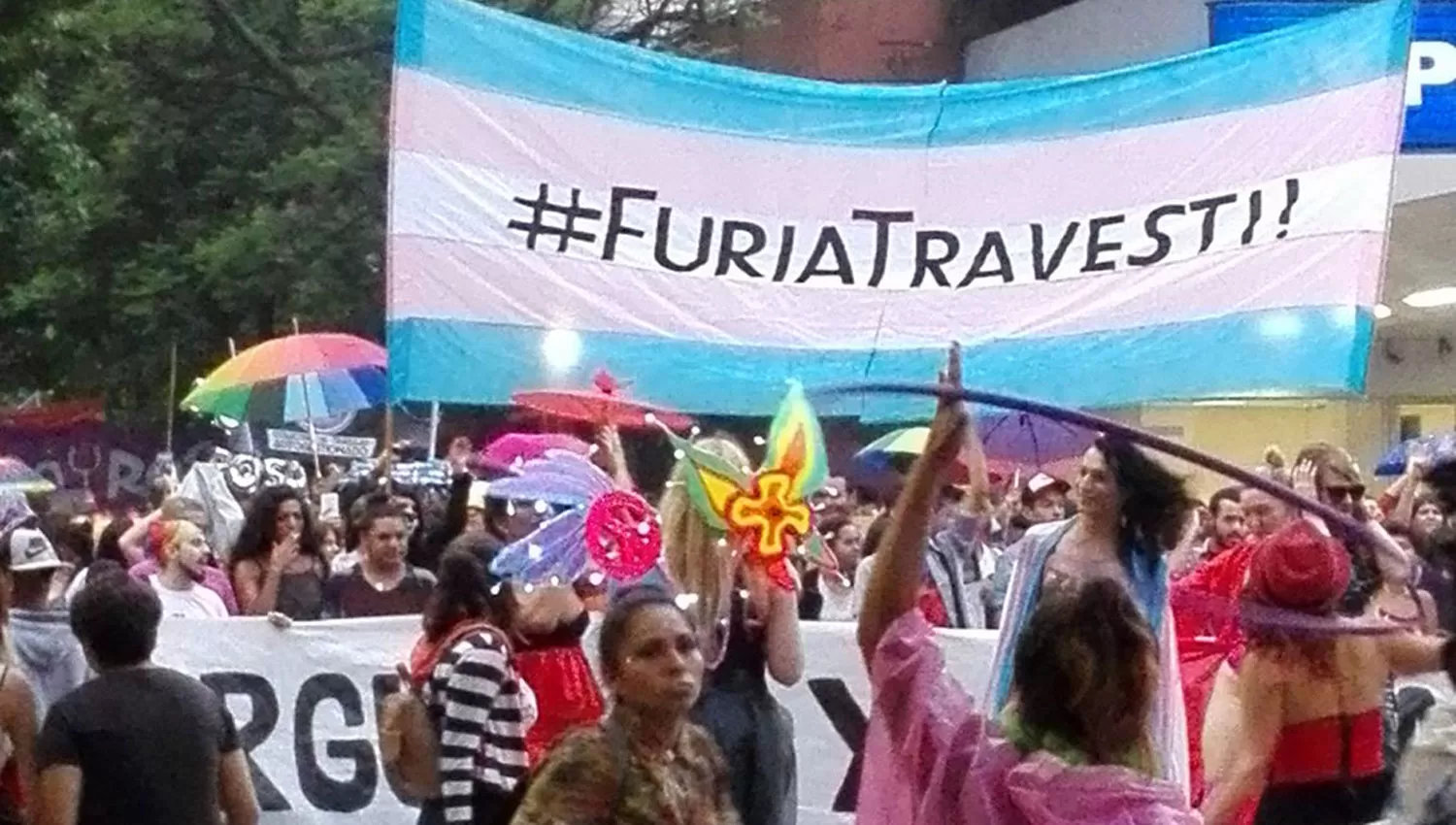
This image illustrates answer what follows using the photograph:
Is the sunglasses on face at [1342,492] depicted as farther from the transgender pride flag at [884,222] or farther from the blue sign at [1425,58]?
the blue sign at [1425,58]

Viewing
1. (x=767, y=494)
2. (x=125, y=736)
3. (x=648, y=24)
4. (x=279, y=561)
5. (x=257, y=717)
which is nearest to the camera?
(x=125, y=736)

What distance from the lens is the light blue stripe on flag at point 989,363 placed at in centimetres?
852

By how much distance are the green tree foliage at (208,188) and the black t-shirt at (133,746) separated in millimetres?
22290

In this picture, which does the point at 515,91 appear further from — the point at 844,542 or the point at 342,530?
the point at 844,542

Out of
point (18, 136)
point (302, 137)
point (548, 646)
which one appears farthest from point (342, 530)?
point (302, 137)

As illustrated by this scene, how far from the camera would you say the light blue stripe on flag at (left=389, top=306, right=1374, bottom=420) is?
8.52 meters

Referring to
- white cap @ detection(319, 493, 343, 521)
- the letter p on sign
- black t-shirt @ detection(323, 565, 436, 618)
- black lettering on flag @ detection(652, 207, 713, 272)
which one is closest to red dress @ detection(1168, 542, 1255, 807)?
black lettering on flag @ detection(652, 207, 713, 272)

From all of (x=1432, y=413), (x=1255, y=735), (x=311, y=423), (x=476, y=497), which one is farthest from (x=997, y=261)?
(x=1432, y=413)

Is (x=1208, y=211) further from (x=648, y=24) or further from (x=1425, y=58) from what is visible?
(x=648, y=24)

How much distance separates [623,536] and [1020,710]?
3013 mm

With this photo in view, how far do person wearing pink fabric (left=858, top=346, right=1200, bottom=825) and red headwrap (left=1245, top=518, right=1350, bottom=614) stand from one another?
1784mm

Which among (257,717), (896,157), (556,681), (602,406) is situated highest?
(896,157)

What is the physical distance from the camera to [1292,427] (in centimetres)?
2325

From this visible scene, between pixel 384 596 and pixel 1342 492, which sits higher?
pixel 1342 492
